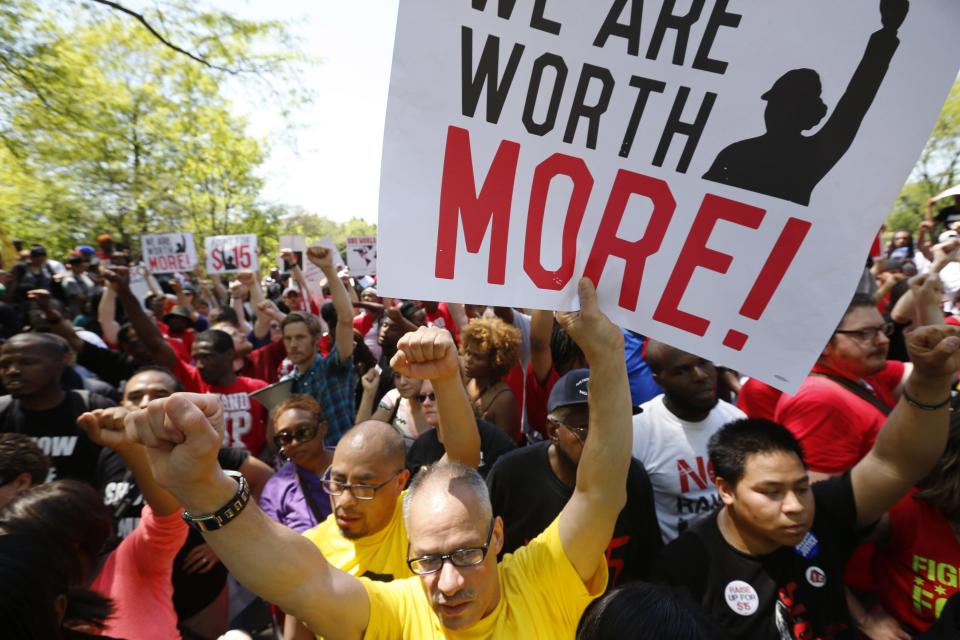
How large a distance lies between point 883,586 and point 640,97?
203 centimetres

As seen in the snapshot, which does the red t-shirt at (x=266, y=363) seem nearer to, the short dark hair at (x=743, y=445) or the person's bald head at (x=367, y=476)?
the person's bald head at (x=367, y=476)

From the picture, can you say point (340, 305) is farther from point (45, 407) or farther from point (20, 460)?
point (20, 460)

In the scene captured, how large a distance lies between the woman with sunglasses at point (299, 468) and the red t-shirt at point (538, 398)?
54.1 inches

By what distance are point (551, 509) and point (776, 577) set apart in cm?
81

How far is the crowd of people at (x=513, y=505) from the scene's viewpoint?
152cm

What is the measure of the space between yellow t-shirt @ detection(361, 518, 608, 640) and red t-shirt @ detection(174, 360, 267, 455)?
2.88 metres

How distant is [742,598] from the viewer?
204 cm

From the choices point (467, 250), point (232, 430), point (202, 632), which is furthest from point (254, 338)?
point (467, 250)

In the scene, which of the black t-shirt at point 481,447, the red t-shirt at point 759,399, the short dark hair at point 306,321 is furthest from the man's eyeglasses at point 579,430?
the short dark hair at point 306,321

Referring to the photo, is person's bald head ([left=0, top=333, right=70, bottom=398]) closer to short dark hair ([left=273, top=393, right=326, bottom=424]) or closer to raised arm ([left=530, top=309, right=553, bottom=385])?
short dark hair ([left=273, top=393, right=326, bottom=424])

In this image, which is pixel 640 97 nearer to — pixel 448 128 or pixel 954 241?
pixel 448 128

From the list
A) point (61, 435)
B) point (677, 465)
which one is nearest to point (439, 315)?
point (61, 435)

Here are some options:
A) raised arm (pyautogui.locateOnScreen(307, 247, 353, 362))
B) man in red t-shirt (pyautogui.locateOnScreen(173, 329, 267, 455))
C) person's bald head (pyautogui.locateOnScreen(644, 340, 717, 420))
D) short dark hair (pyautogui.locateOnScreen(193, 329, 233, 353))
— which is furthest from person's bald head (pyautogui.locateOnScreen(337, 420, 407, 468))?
short dark hair (pyautogui.locateOnScreen(193, 329, 233, 353))

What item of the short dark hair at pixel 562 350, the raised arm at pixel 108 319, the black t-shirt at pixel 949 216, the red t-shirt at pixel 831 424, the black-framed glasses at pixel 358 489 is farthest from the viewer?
the black t-shirt at pixel 949 216
